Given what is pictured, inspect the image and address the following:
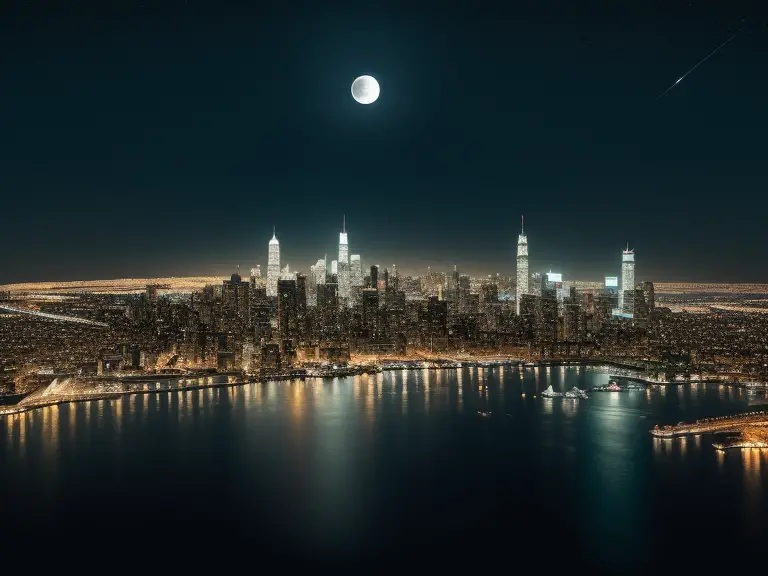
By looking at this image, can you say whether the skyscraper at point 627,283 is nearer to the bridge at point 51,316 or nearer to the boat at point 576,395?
the boat at point 576,395

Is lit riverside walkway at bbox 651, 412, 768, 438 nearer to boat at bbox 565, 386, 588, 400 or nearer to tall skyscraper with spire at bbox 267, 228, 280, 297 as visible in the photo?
boat at bbox 565, 386, 588, 400

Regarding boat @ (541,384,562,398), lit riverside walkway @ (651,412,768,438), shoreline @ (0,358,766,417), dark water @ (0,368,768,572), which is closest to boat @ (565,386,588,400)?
boat @ (541,384,562,398)

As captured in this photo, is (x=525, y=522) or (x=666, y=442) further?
(x=666, y=442)

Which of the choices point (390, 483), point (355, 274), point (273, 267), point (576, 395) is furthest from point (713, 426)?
point (355, 274)

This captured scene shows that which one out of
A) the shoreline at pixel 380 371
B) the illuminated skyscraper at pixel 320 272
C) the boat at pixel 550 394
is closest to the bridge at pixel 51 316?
the shoreline at pixel 380 371

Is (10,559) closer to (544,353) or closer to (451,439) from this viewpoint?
(451,439)

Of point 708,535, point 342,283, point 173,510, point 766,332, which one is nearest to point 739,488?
point 708,535
